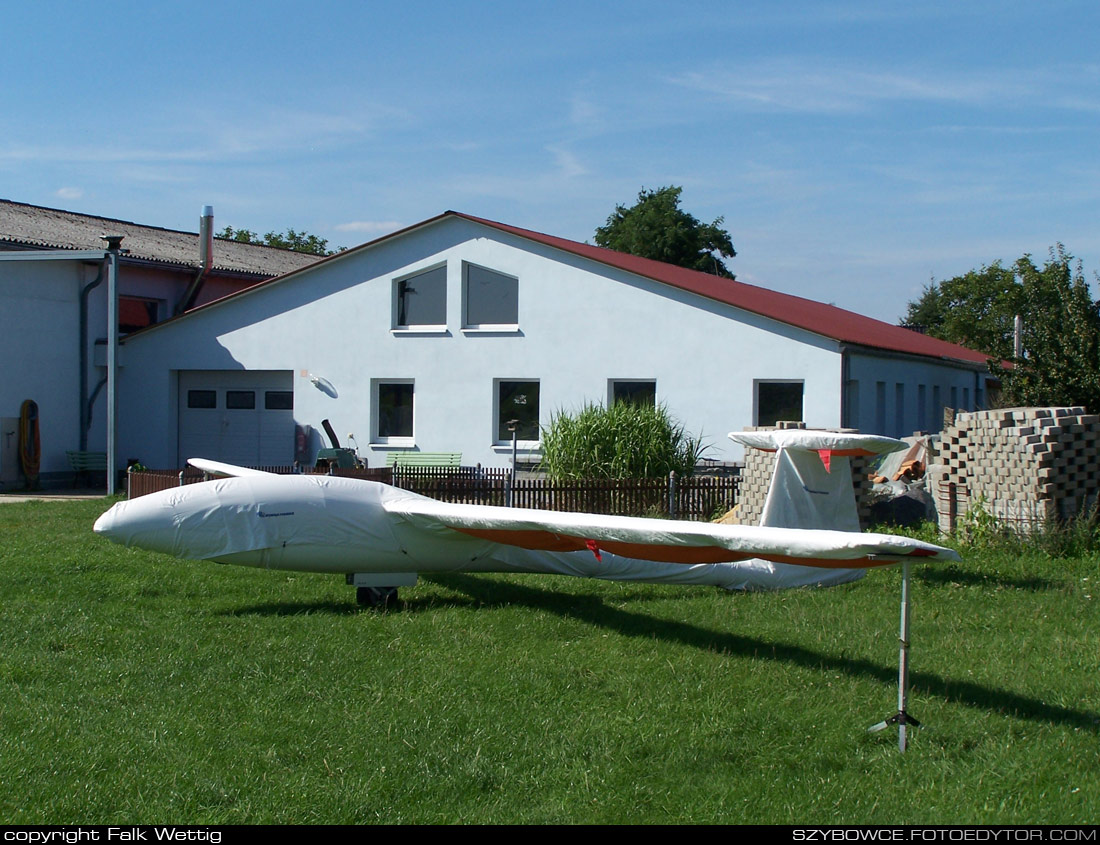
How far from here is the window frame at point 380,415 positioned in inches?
918

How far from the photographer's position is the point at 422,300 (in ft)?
76.9

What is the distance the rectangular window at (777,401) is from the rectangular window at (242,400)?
11821 mm

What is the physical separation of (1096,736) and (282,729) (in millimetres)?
4599

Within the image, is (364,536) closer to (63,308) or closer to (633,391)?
(633,391)

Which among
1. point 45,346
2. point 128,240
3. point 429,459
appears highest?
point 128,240

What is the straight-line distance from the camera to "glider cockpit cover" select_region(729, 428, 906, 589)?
1020 cm

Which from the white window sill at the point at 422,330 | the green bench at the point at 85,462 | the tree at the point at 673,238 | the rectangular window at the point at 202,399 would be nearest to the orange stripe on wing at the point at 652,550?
the white window sill at the point at 422,330

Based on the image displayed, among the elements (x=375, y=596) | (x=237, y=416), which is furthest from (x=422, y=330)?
(x=375, y=596)

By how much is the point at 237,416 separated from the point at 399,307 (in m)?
4.92

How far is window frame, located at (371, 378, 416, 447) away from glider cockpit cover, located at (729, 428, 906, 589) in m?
13.6

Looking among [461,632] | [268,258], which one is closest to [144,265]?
[268,258]

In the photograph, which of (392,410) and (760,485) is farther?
(392,410)

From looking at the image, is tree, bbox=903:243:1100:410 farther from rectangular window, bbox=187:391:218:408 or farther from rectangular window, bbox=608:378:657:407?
rectangular window, bbox=187:391:218:408

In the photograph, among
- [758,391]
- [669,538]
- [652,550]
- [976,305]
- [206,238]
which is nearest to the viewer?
[669,538]
